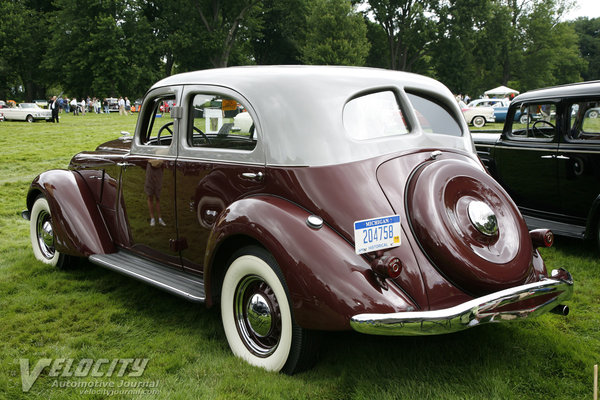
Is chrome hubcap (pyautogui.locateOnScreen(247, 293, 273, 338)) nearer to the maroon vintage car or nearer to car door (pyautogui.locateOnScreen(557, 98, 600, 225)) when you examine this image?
the maroon vintage car

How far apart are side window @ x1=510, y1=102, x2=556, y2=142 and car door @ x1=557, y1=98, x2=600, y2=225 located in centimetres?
26

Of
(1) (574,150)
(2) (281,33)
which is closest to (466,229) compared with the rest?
(1) (574,150)

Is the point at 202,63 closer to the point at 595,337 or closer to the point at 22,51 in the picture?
the point at 22,51

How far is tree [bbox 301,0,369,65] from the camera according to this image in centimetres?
4697

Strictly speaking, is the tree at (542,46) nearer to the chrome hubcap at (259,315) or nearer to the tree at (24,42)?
the tree at (24,42)

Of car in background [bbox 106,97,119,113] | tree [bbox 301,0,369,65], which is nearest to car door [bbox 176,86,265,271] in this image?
tree [bbox 301,0,369,65]

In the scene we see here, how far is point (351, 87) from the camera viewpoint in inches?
135

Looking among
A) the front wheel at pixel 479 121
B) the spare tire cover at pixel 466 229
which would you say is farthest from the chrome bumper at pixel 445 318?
the front wheel at pixel 479 121

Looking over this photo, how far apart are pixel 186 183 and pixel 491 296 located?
86.6 inches

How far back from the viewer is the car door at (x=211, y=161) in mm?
3416

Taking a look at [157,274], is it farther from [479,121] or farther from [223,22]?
[223,22]

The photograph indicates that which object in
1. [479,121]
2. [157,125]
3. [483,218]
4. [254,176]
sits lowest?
[479,121]

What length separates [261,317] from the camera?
3.14m

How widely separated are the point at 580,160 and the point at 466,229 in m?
3.54
